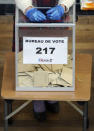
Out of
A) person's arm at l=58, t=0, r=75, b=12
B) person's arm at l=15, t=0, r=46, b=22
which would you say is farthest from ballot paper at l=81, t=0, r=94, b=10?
person's arm at l=15, t=0, r=46, b=22

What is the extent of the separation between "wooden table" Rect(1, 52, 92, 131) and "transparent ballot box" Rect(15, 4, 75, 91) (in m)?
0.04

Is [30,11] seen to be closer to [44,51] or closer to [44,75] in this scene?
[44,51]

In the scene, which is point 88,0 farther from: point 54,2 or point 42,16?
point 42,16

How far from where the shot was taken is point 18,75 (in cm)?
227

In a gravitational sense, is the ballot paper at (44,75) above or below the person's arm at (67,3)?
below

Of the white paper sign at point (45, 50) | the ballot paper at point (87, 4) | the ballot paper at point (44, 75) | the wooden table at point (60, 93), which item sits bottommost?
the wooden table at point (60, 93)

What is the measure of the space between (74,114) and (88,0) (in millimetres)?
925

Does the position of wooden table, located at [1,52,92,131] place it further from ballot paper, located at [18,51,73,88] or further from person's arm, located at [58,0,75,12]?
person's arm, located at [58,0,75,12]

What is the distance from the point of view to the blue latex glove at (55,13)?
2195mm

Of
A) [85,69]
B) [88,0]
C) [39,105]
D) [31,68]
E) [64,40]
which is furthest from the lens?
[39,105]

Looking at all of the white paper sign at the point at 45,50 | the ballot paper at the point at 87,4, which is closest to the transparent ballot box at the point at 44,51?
the white paper sign at the point at 45,50

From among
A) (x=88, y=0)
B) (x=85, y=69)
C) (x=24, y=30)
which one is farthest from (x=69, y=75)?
(x=88, y=0)

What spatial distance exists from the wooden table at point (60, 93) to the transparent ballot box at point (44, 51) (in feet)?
0.13

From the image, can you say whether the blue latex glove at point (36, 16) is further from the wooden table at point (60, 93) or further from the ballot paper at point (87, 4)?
the ballot paper at point (87, 4)
